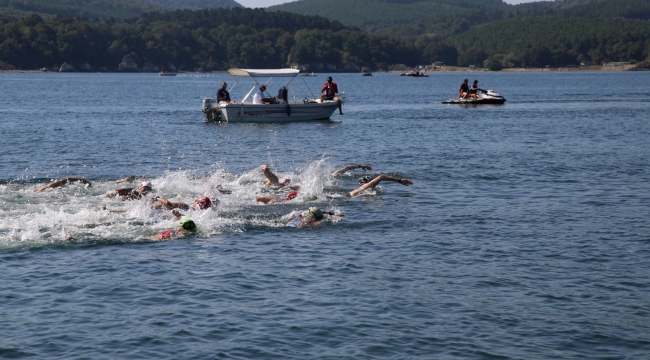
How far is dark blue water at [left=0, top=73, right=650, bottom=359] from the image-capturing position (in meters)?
11.6

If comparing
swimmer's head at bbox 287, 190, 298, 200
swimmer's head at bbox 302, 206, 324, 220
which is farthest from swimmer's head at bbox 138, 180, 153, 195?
swimmer's head at bbox 302, 206, 324, 220

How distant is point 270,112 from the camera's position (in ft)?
149

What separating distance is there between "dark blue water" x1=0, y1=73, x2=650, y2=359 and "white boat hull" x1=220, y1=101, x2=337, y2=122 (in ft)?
42.6

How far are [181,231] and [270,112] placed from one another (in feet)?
92.8

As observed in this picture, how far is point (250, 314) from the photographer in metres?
12.6

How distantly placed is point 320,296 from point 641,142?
2887cm

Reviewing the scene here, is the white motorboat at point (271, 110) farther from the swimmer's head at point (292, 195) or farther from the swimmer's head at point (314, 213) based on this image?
the swimmer's head at point (314, 213)

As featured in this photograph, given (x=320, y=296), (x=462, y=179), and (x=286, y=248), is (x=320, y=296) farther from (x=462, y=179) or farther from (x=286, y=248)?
(x=462, y=179)

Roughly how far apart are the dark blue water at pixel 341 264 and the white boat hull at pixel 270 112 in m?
13.0

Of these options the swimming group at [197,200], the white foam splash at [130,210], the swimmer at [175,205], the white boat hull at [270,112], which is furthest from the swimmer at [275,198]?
the white boat hull at [270,112]

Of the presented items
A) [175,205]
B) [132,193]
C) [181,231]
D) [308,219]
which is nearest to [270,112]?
[132,193]

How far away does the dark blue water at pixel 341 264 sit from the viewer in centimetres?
1158

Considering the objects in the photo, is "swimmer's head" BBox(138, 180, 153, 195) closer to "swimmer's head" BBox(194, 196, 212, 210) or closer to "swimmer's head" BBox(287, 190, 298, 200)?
"swimmer's head" BBox(194, 196, 212, 210)

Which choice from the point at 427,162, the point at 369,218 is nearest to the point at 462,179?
the point at 427,162
